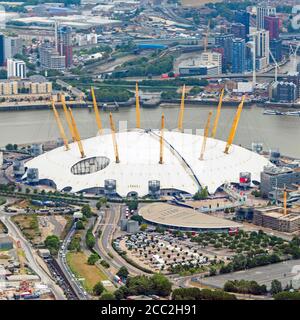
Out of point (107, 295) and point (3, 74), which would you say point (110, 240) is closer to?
point (107, 295)

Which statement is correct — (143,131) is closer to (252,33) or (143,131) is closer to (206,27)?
(252,33)

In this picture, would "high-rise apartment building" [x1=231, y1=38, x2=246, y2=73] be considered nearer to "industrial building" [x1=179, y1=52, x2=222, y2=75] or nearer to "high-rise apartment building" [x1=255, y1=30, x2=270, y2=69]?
"industrial building" [x1=179, y1=52, x2=222, y2=75]

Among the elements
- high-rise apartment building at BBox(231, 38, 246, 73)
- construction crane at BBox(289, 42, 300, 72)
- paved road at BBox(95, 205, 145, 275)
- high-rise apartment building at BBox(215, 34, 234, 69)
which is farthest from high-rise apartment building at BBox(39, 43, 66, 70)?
paved road at BBox(95, 205, 145, 275)

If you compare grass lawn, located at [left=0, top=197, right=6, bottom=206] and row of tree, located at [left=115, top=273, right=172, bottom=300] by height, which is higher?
row of tree, located at [left=115, top=273, right=172, bottom=300]

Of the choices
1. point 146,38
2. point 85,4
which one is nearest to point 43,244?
point 146,38

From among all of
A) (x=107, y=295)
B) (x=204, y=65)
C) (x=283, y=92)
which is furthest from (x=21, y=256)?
(x=204, y=65)
